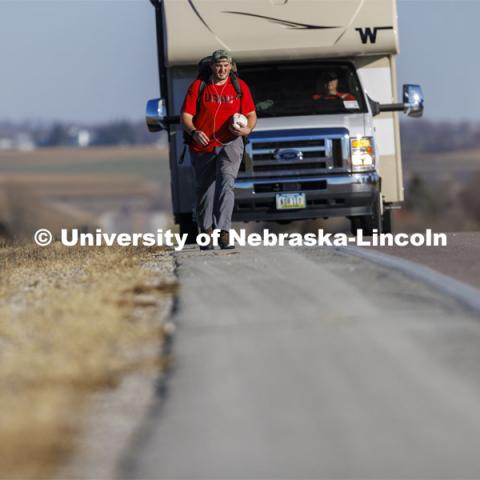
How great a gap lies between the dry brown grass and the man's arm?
2212mm

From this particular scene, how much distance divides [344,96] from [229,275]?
22.0 ft

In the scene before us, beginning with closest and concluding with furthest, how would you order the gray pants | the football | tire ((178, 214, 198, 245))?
1. the football
2. the gray pants
3. tire ((178, 214, 198, 245))

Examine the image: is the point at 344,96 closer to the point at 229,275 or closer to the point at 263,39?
the point at 263,39

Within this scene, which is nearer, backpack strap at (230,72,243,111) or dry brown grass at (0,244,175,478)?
dry brown grass at (0,244,175,478)

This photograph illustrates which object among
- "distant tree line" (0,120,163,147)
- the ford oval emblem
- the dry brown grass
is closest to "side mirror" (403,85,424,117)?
the ford oval emblem

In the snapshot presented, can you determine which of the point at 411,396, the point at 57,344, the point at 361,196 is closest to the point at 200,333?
the point at 57,344

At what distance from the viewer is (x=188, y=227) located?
1886cm

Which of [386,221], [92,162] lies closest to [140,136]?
[92,162]

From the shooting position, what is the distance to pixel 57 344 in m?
8.54

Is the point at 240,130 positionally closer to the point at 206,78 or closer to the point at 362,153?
the point at 206,78

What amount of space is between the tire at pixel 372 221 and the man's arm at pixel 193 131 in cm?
325

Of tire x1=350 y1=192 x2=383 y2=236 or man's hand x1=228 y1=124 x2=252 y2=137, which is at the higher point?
man's hand x1=228 y1=124 x2=252 y2=137

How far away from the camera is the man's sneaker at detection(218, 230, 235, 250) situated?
15.4 metres

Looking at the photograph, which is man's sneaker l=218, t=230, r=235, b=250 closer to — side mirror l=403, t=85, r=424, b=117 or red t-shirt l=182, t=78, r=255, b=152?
red t-shirt l=182, t=78, r=255, b=152
